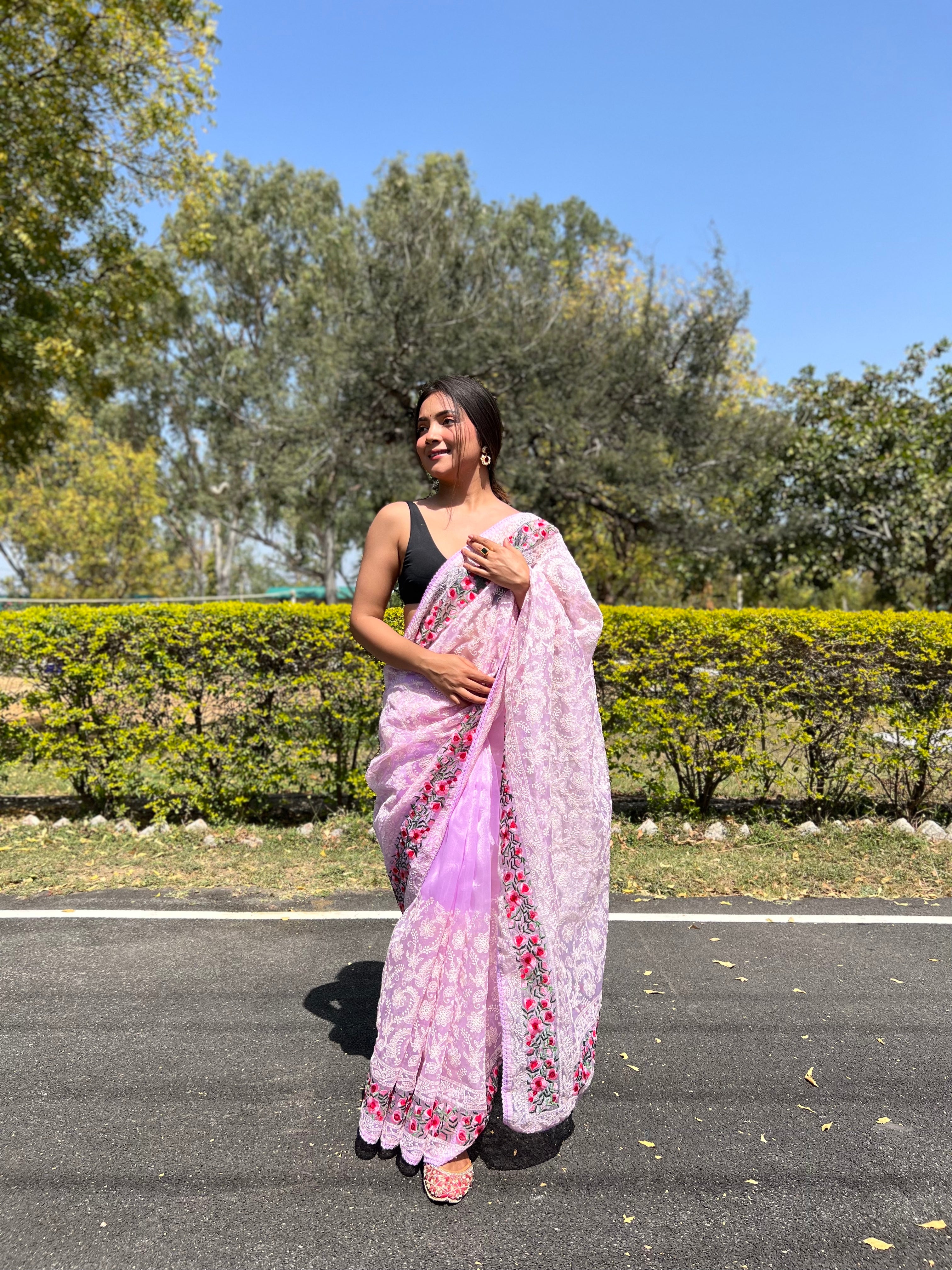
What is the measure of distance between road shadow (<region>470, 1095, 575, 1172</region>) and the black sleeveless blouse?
5.02 feet

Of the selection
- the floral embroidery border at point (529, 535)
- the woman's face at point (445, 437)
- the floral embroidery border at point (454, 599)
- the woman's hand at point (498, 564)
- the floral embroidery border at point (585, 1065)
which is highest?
the woman's face at point (445, 437)

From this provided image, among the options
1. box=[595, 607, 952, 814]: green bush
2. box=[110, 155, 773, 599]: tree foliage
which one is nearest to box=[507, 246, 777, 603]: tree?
box=[110, 155, 773, 599]: tree foliage

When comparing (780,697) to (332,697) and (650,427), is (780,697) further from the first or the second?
(650,427)

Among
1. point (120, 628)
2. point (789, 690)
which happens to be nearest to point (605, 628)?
point (789, 690)

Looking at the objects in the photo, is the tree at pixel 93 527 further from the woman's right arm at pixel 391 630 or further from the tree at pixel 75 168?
the woman's right arm at pixel 391 630

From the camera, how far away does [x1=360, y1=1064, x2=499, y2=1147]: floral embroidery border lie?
7.80ft

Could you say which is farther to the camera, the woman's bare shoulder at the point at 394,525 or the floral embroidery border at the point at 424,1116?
the woman's bare shoulder at the point at 394,525

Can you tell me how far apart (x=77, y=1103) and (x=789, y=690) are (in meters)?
4.69

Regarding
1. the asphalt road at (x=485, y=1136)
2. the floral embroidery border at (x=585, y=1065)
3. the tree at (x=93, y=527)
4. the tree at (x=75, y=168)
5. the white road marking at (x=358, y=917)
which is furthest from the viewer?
the tree at (x=93, y=527)

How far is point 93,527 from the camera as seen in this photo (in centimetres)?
2555

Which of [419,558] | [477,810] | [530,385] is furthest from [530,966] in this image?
[530,385]

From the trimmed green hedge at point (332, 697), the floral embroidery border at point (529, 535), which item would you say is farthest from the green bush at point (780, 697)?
the floral embroidery border at point (529, 535)

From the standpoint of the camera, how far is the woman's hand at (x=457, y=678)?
8.29 ft

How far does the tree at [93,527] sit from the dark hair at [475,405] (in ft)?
82.0
